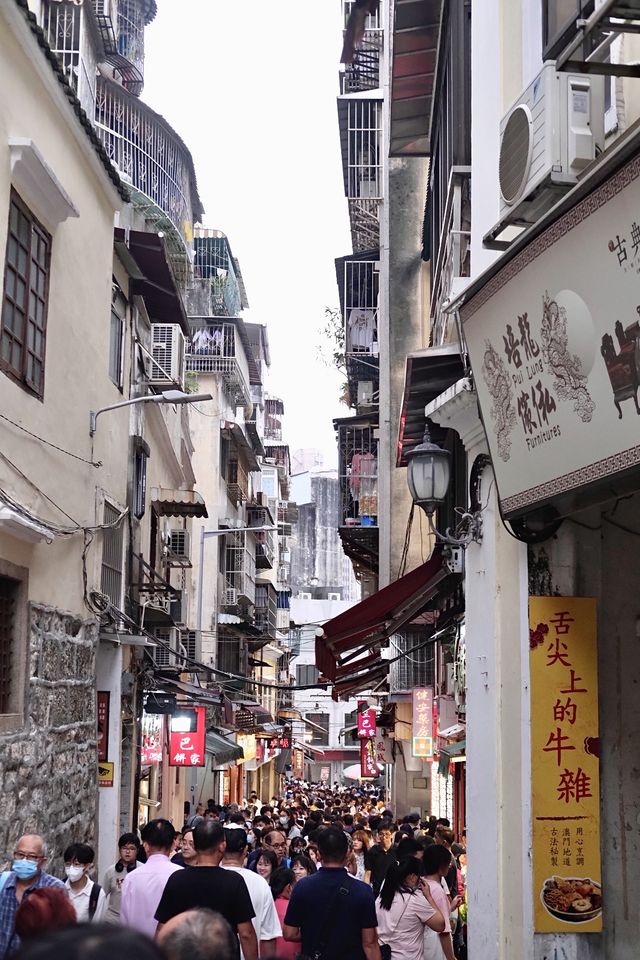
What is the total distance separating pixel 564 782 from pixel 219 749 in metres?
22.4

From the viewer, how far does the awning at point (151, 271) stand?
1759 centimetres

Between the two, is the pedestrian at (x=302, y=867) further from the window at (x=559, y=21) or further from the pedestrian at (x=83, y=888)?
the window at (x=559, y=21)

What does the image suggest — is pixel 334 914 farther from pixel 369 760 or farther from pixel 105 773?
pixel 369 760

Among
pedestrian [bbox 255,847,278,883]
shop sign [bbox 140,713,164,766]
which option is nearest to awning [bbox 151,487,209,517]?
shop sign [bbox 140,713,164,766]

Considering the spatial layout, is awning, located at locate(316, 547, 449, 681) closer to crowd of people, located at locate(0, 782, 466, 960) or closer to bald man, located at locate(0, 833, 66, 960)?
crowd of people, located at locate(0, 782, 466, 960)

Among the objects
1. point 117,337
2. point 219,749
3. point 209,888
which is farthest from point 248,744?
point 209,888

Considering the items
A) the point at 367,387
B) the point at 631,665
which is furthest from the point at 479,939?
the point at 367,387

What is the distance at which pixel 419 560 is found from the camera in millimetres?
28328

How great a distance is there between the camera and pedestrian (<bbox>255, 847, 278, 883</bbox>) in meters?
11.4

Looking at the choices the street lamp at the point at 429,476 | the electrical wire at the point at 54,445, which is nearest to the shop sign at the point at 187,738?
the electrical wire at the point at 54,445

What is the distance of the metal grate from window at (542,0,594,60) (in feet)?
21.3

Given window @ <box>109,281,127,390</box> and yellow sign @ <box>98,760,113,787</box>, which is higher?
window @ <box>109,281,127,390</box>

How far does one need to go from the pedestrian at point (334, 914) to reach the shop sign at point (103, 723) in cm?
914

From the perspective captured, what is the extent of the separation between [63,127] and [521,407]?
7.05 metres
